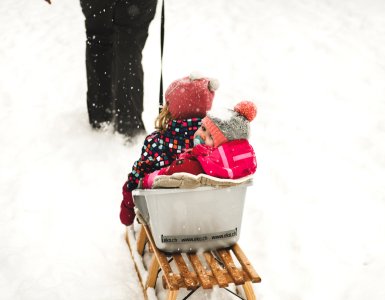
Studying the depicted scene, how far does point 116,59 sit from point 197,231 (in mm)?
1883

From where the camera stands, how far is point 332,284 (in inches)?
104

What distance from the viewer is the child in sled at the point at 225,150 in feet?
6.46

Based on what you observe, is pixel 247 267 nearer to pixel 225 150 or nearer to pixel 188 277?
pixel 188 277

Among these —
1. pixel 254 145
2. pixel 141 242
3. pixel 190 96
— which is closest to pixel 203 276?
pixel 141 242

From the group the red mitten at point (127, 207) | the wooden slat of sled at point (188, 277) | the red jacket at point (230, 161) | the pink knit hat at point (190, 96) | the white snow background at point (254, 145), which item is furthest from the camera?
the white snow background at point (254, 145)

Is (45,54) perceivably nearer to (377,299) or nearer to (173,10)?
Result: (173,10)

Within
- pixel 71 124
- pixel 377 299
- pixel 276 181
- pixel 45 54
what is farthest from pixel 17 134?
pixel 377 299

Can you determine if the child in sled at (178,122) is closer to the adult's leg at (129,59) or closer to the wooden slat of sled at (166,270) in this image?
the wooden slat of sled at (166,270)

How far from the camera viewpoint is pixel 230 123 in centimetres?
198

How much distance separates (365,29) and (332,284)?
405 cm

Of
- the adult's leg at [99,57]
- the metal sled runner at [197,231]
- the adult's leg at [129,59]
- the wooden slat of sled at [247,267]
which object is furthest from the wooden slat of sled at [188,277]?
the adult's leg at [99,57]

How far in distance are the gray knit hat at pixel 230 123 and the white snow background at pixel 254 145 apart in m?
1.00


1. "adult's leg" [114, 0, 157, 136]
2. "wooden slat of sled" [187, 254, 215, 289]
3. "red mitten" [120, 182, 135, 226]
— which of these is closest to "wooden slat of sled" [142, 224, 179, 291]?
"wooden slat of sled" [187, 254, 215, 289]

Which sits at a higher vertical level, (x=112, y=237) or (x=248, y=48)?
(x=248, y=48)
